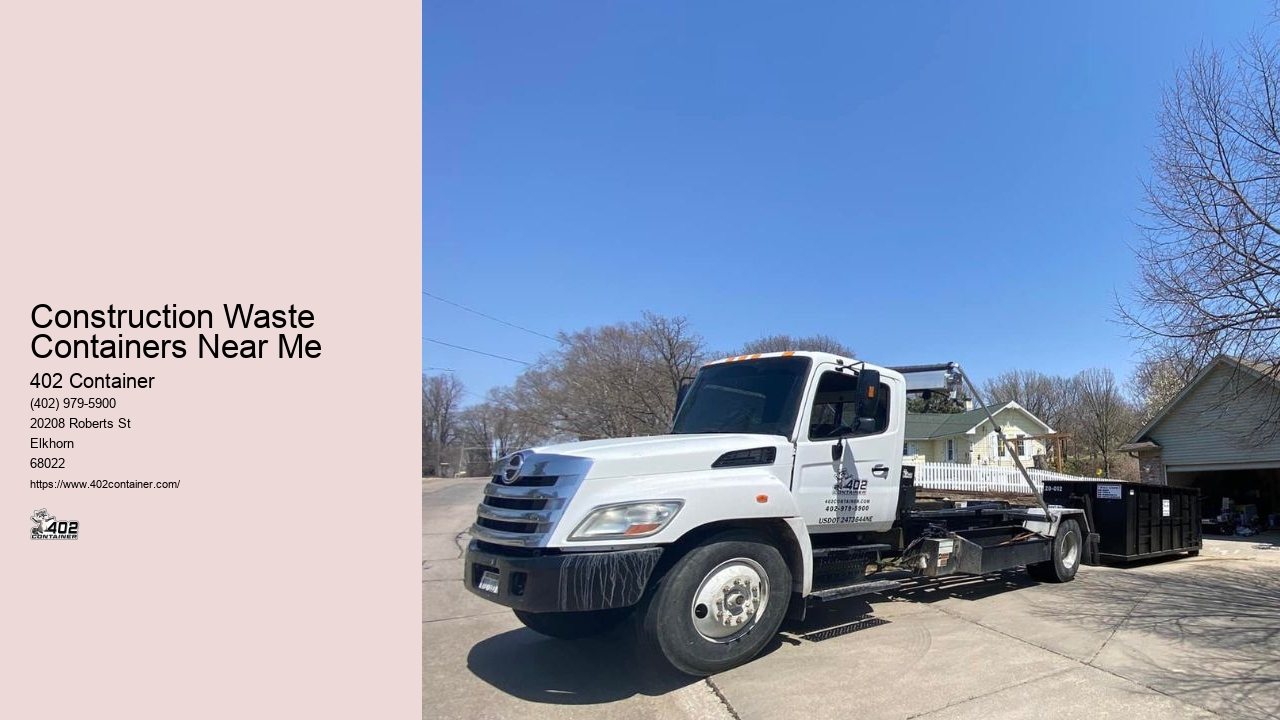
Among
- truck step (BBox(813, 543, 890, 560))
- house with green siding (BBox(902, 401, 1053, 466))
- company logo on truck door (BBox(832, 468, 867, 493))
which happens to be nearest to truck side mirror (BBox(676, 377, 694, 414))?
company logo on truck door (BBox(832, 468, 867, 493))

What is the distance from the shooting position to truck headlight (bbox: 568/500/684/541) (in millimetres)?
4305

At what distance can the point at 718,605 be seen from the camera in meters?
4.66

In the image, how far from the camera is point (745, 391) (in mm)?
5871

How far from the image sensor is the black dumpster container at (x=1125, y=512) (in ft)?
31.7

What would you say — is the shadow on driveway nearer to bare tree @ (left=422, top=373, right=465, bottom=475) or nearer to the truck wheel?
the truck wheel

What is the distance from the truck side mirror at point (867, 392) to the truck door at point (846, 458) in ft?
Result: 0.19

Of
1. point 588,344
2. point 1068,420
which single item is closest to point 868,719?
point 588,344

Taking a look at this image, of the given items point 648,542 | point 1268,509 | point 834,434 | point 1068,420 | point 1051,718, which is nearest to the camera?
point 1051,718

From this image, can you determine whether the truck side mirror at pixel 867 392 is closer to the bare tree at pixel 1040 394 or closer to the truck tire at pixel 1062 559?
the truck tire at pixel 1062 559

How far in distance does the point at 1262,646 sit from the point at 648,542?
4.96 meters

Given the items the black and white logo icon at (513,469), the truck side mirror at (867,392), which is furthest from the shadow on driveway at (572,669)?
the truck side mirror at (867,392)

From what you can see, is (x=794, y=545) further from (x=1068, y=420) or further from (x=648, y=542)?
(x=1068, y=420)

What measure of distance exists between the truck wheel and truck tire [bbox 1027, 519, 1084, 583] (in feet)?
17.2
